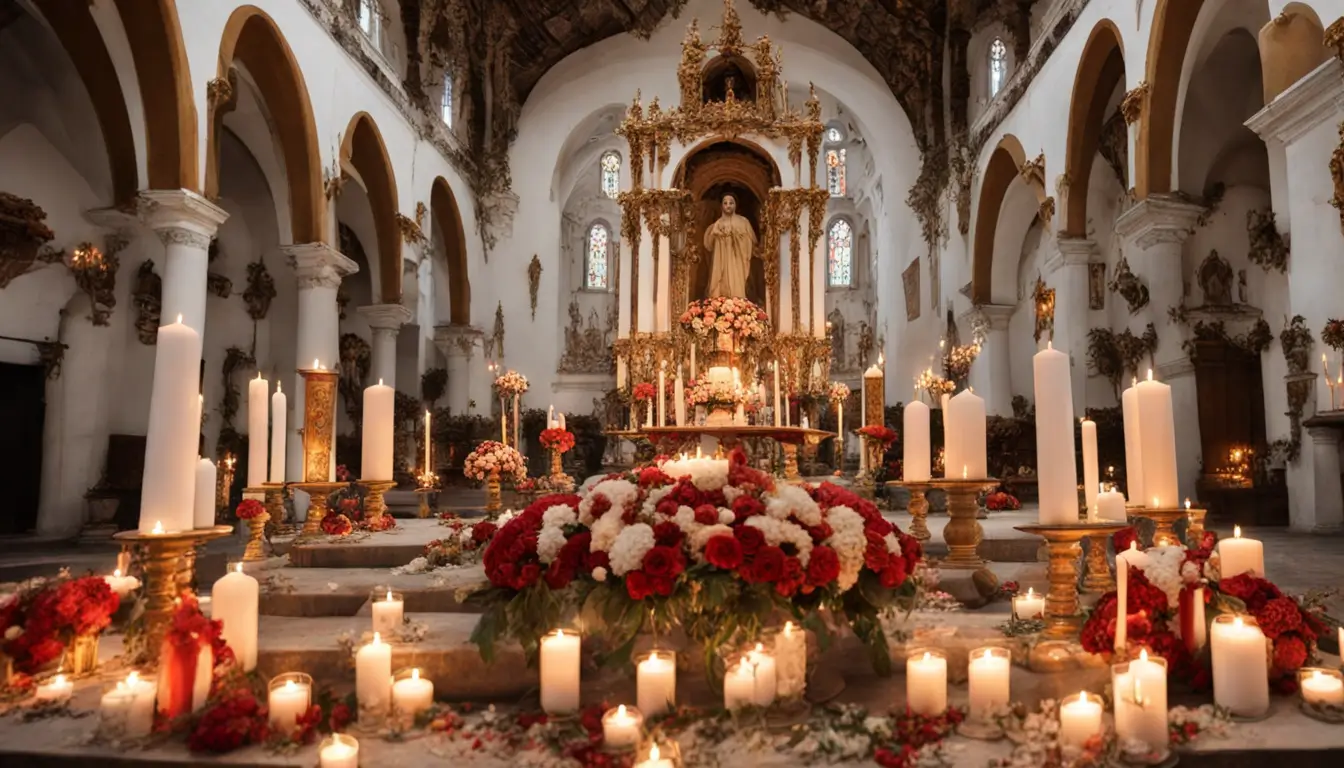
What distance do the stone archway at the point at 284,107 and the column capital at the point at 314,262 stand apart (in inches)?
5.0

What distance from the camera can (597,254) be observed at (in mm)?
24516

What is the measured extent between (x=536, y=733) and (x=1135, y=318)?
10476 mm

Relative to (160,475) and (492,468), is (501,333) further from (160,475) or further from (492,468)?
(160,475)

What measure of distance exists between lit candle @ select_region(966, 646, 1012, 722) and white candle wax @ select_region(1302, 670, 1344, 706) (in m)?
1.12

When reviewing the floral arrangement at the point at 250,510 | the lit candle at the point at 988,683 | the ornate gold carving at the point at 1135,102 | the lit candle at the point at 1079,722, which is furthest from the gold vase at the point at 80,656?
the ornate gold carving at the point at 1135,102

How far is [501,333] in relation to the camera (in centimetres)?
1998

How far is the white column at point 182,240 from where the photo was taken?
29.1 ft

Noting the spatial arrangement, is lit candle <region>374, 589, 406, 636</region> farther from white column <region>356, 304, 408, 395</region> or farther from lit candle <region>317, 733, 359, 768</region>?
white column <region>356, 304, 408, 395</region>

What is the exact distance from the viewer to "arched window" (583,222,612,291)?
24.3 meters

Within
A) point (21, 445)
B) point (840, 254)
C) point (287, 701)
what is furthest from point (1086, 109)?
point (21, 445)

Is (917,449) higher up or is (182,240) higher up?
(182,240)

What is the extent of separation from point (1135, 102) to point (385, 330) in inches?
492

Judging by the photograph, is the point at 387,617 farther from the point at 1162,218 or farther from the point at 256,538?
the point at 1162,218

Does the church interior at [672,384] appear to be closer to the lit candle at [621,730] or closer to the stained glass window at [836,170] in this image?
the lit candle at [621,730]
